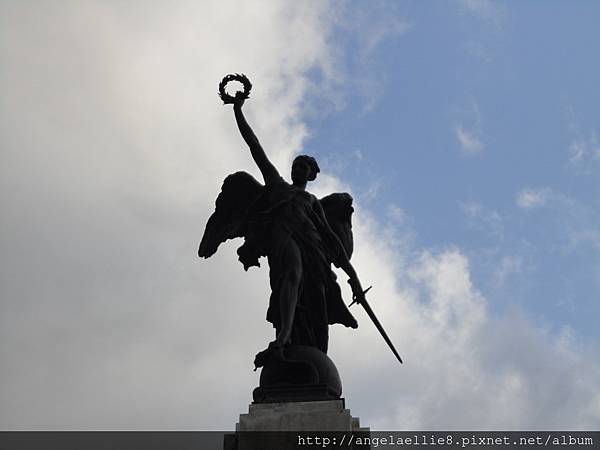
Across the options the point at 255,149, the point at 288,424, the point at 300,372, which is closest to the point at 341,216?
the point at 255,149

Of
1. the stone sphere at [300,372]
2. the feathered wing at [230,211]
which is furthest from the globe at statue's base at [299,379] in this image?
the feathered wing at [230,211]

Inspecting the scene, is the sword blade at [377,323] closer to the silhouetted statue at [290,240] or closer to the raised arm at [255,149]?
the silhouetted statue at [290,240]

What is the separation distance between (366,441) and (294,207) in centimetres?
357

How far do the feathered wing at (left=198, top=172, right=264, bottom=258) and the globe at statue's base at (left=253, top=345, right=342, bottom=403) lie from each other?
8.02ft

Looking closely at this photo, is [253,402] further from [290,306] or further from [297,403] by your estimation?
[290,306]

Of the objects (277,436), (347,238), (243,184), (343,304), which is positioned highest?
(243,184)

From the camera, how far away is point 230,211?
1162 centimetres

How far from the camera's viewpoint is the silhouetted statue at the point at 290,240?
33.7 feet

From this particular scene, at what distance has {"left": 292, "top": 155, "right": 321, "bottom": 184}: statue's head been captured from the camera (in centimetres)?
1158

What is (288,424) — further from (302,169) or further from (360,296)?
(302,169)

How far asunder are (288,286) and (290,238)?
802mm

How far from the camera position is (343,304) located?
11016 millimetres

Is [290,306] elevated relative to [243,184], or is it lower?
lower

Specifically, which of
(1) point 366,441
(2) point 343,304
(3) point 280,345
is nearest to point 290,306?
(3) point 280,345
